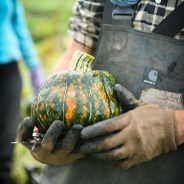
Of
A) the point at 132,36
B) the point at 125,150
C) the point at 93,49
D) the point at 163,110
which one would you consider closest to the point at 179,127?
the point at 163,110

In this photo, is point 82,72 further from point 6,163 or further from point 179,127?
point 6,163

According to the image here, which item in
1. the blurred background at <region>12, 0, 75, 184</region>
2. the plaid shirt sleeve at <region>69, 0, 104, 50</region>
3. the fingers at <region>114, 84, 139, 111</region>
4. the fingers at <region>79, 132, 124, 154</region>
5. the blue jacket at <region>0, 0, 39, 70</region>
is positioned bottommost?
the blurred background at <region>12, 0, 75, 184</region>

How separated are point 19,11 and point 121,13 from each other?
307cm

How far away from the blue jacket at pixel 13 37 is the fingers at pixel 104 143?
9.69ft

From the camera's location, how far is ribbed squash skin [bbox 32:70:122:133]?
7.77ft

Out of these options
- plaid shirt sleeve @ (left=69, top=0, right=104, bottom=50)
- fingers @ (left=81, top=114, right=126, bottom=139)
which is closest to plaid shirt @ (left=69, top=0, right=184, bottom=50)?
plaid shirt sleeve @ (left=69, top=0, right=104, bottom=50)

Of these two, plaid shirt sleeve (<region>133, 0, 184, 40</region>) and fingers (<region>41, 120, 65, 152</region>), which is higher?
plaid shirt sleeve (<region>133, 0, 184, 40</region>)

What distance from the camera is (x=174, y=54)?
2449 millimetres

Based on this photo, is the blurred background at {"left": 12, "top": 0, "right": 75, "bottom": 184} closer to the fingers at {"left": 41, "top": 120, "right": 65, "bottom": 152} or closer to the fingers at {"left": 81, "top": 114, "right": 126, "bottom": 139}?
the fingers at {"left": 41, "top": 120, "right": 65, "bottom": 152}

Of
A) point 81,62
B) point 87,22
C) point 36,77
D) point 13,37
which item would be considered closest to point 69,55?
point 87,22

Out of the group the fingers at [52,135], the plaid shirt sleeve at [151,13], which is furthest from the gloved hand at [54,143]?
the plaid shirt sleeve at [151,13]

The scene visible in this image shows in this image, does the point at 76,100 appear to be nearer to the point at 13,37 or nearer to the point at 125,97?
the point at 125,97

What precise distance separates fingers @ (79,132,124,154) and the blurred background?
3765 millimetres

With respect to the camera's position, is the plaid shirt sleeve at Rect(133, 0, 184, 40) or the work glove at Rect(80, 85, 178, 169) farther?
the plaid shirt sleeve at Rect(133, 0, 184, 40)
